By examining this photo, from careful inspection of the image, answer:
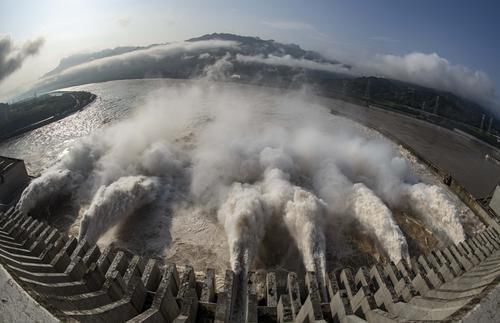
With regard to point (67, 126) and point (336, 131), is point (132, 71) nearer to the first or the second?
point (67, 126)

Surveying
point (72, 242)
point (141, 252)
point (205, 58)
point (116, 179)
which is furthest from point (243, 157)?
point (205, 58)

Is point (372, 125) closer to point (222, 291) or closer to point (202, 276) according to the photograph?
point (202, 276)

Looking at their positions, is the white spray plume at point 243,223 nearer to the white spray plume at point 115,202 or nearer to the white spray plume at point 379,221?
the white spray plume at point 115,202

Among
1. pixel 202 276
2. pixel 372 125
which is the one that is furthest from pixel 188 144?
pixel 372 125

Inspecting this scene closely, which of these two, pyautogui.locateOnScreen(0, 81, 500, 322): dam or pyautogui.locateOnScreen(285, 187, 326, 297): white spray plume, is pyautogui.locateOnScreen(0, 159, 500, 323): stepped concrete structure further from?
pyautogui.locateOnScreen(285, 187, 326, 297): white spray plume

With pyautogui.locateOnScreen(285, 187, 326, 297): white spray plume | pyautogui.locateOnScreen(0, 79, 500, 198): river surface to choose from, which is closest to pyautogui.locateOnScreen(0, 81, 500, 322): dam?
pyautogui.locateOnScreen(285, 187, 326, 297): white spray plume
